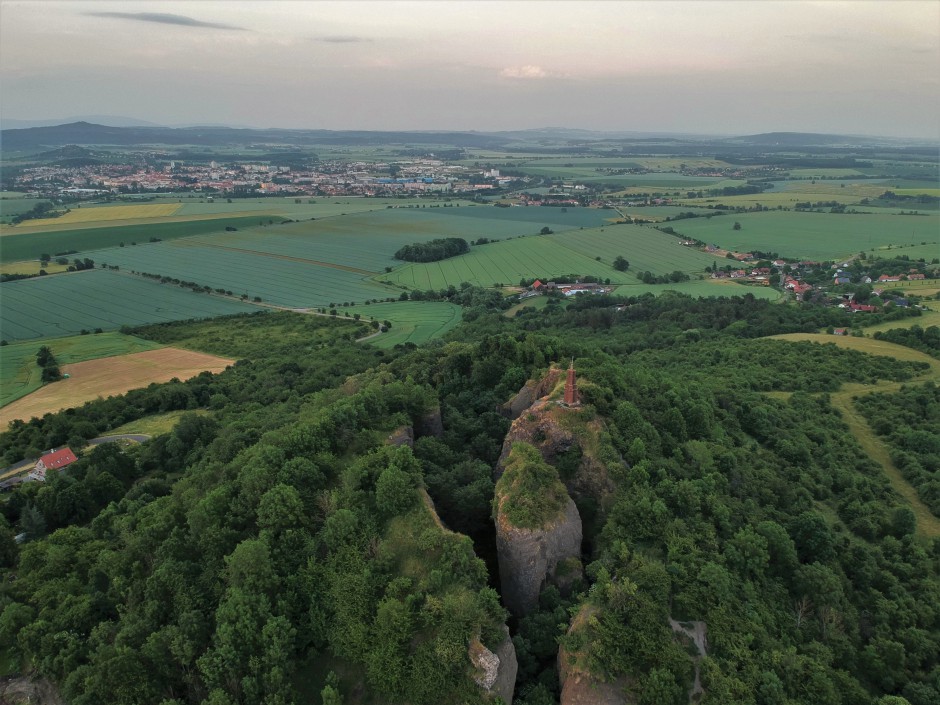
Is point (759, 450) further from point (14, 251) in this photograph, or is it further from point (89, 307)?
point (14, 251)

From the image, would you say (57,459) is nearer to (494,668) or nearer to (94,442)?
(94,442)

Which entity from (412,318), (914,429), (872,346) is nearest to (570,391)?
(914,429)

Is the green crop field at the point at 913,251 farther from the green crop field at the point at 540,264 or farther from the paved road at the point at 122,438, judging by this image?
the paved road at the point at 122,438

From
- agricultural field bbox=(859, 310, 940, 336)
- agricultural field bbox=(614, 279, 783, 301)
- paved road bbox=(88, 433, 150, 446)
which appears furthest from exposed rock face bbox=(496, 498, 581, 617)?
agricultural field bbox=(614, 279, 783, 301)

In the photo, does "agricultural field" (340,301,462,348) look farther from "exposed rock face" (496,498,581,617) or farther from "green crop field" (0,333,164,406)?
"exposed rock face" (496,498,581,617)

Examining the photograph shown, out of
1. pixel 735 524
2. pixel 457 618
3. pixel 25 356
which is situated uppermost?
pixel 457 618

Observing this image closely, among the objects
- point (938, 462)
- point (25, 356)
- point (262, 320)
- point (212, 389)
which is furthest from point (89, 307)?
point (938, 462)

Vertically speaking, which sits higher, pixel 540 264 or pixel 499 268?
pixel 540 264
